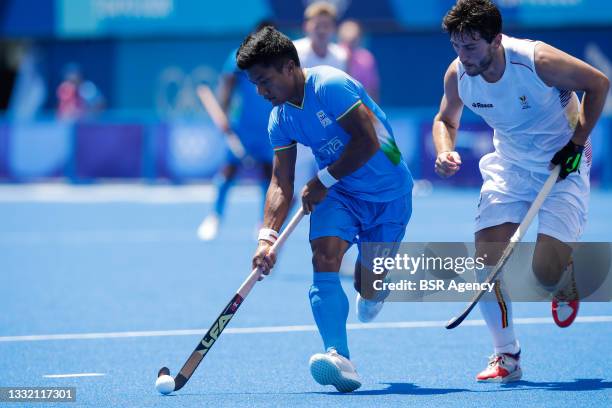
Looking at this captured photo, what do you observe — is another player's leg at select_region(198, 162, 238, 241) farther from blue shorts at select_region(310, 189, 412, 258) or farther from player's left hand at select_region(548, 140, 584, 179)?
player's left hand at select_region(548, 140, 584, 179)

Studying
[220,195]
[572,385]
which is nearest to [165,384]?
[572,385]

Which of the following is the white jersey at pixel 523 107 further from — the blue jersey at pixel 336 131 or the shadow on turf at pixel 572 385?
the shadow on turf at pixel 572 385

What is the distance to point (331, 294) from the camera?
226 inches

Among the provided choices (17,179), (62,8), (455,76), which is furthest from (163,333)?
(62,8)

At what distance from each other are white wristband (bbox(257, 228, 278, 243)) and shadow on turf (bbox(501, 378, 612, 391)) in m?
1.32

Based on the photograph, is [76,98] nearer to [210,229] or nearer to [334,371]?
[210,229]

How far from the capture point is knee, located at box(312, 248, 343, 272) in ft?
19.0

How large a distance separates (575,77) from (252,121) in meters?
5.72

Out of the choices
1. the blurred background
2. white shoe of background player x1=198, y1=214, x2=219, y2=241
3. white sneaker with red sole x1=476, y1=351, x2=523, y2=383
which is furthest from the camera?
the blurred background

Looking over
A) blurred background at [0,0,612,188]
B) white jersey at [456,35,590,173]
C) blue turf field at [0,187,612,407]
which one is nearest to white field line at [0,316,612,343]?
blue turf field at [0,187,612,407]

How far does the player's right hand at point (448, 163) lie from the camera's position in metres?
5.93

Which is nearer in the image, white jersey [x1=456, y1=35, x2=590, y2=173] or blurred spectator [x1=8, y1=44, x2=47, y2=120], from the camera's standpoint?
white jersey [x1=456, y1=35, x2=590, y2=173]

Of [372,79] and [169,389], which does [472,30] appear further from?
[372,79]

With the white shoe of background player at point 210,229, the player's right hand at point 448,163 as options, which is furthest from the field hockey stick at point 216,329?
the white shoe of background player at point 210,229
